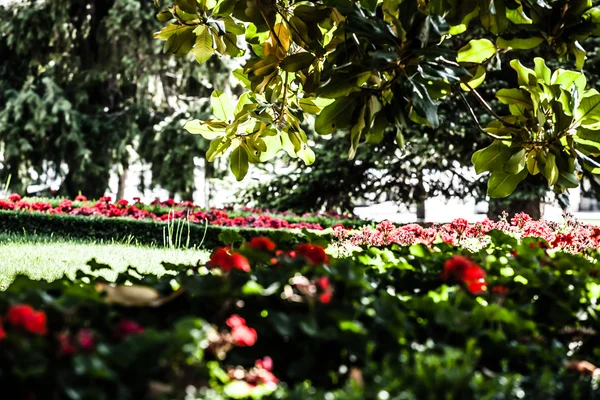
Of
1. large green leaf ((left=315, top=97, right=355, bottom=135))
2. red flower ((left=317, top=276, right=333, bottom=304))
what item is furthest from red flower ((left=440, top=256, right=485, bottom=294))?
large green leaf ((left=315, top=97, right=355, bottom=135))

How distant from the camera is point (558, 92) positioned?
237 centimetres

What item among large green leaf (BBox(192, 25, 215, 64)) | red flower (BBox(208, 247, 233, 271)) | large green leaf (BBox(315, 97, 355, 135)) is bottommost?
red flower (BBox(208, 247, 233, 271))

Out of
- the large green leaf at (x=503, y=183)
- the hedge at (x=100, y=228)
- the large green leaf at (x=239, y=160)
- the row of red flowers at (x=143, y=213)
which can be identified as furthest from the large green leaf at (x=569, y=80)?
the row of red flowers at (x=143, y=213)

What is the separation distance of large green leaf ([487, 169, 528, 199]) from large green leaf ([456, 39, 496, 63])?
485mm

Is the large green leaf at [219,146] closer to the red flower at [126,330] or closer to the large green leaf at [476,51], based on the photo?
the large green leaf at [476,51]

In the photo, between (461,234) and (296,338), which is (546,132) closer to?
(296,338)

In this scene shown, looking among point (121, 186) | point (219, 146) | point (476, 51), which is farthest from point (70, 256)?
point (121, 186)

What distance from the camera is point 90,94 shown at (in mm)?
15453

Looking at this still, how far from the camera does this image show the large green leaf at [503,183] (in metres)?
2.58

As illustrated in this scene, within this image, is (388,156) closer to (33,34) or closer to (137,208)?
(137,208)

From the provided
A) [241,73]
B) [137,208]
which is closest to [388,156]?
[137,208]

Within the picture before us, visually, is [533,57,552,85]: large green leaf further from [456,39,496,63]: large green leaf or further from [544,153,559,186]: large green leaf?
[544,153,559,186]: large green leaf

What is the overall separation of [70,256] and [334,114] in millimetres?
4423

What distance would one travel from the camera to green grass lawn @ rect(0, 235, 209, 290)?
5.01 meters
